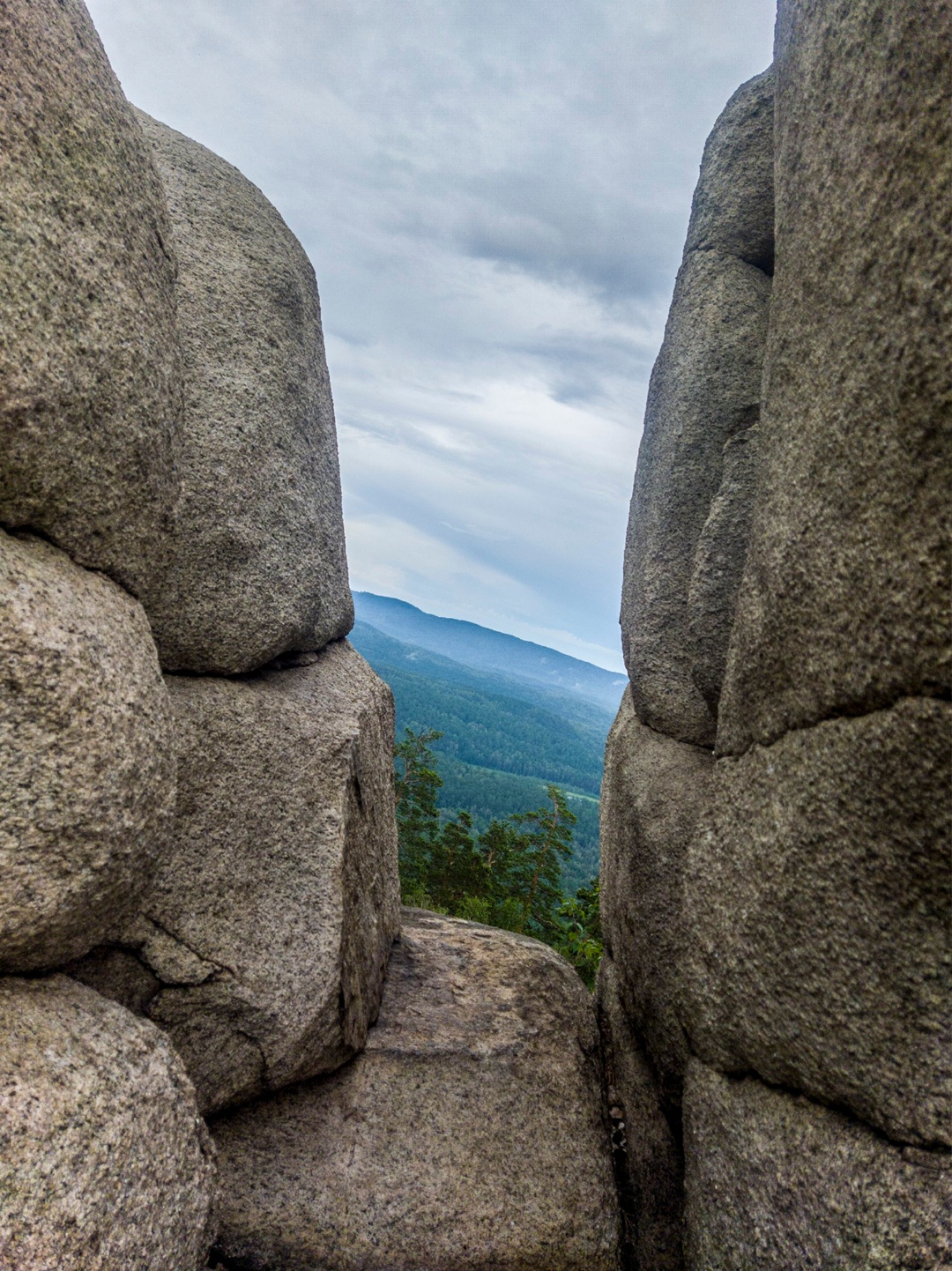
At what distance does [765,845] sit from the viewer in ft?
21.3

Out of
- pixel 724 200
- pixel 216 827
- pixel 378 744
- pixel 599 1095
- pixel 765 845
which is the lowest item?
pixel 599 1095

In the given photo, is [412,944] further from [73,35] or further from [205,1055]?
[73,35]

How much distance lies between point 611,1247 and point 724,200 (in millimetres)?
12080

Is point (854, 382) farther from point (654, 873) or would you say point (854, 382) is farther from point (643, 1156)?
point (643, 1156)

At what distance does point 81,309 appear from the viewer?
17.7 ft

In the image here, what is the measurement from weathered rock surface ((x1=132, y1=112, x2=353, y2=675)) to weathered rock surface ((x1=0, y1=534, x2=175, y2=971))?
159 cm

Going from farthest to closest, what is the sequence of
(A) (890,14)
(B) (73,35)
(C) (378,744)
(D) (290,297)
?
(C) (378,744), (D) (290,297), (B) (73,35), (A) (890,14)

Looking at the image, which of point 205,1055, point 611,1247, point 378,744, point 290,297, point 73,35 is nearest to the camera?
point 73,35

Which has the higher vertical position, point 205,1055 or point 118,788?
point 118,788

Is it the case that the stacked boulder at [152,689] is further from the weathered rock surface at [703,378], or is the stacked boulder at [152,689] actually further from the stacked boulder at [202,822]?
the weathered rock surface at [703,378]

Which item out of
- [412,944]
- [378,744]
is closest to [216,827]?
[378,744]

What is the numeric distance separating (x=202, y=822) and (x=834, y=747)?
5.59m

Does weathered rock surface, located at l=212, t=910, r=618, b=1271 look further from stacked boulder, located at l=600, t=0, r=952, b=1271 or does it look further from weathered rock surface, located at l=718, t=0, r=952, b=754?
weathered rock surface, located at l=718, t=0, r=952, b=754

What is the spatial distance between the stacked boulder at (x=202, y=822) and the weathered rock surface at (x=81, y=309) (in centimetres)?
2
